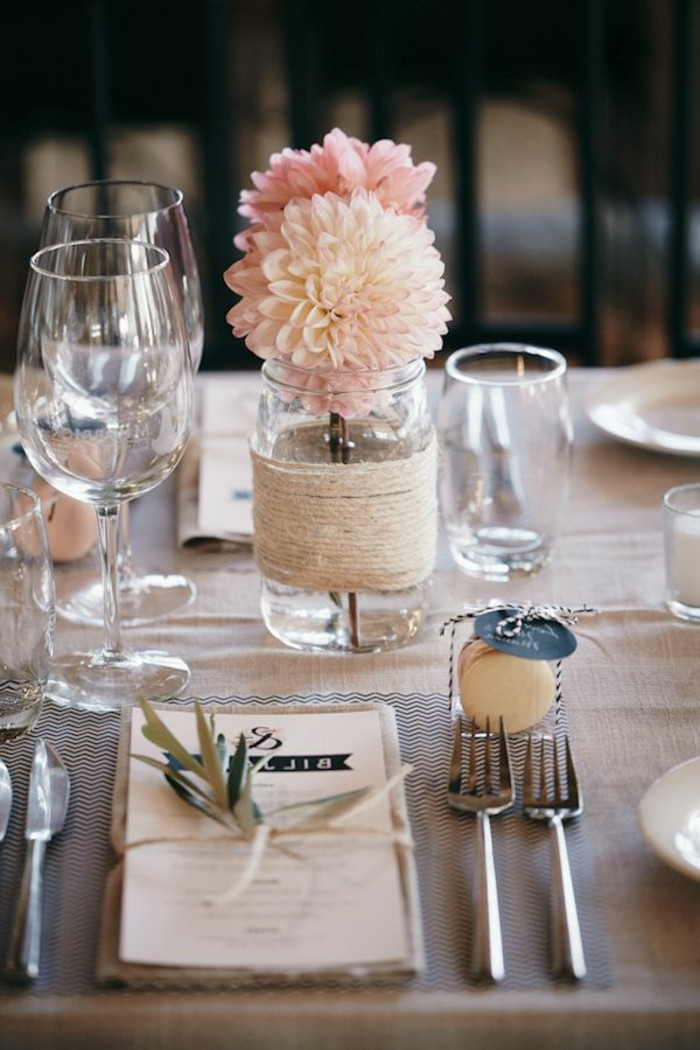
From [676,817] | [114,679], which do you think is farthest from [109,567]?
[676,817]

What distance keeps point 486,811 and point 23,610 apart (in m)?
0.29

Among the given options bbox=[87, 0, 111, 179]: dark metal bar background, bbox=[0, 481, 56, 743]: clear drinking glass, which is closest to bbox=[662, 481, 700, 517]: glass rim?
bbox=[0, 481, 56, 743]: clear drinking glass

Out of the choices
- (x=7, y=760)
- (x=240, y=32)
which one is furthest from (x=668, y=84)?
(x=7, y=760)

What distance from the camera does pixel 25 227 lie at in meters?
3.03

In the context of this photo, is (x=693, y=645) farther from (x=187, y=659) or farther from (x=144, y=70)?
(x=144, y=70)

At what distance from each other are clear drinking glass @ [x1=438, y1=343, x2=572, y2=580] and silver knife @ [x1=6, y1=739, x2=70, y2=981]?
411mm

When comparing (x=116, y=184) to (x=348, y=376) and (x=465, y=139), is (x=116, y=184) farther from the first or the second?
(x=465, y=139)

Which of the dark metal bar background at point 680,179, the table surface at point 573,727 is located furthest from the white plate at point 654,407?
the dark metal bar background at point 680,179

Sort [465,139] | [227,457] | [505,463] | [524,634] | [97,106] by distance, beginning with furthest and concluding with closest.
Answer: [465,139], [97,106], [227,457], [505,463], [524,634]

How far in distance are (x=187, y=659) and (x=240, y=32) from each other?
289 centimetres

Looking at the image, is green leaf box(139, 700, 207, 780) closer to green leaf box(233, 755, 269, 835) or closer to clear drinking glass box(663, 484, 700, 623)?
green leaf box(233, 755, 269, 835)

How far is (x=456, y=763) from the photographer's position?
2.59 ft

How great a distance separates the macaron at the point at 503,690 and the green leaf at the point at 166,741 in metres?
0.17

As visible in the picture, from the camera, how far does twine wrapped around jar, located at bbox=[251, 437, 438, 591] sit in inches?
36.3
